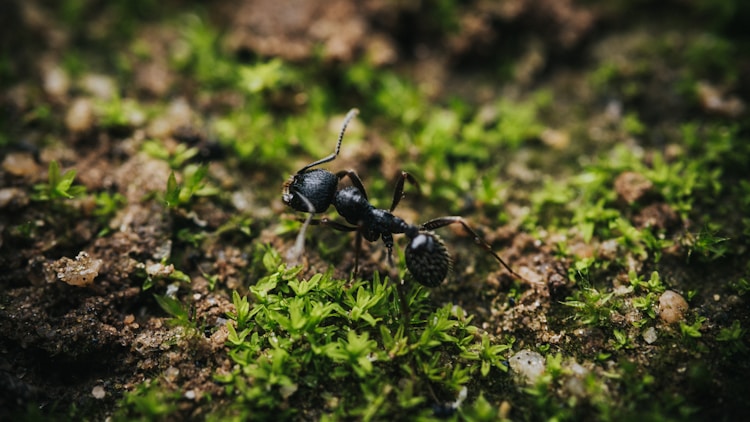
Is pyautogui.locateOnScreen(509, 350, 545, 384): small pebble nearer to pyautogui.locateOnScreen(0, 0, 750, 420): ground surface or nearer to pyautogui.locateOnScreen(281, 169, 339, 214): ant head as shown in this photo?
pyautogui.locateOnScreen(0, 0, 750, 420): ground surface

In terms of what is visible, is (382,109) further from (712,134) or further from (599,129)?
(712,134)

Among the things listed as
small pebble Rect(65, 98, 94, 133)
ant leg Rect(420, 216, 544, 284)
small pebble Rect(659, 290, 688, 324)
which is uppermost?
small pebble Rect(65, 98, 94, 133)

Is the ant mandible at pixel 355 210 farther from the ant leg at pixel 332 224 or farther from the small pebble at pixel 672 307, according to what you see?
the small pebble at pixel 672 307

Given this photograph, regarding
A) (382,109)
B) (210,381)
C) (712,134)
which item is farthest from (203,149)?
(712,134)

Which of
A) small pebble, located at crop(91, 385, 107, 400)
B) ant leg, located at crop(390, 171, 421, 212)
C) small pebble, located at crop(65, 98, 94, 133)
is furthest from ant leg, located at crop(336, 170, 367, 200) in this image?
small pebble, located at crop(65, 98, 94, 133)

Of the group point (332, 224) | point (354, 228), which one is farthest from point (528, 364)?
point (332, 224)

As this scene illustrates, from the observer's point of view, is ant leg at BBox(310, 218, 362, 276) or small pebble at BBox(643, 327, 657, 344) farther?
ant leg at BBox(310, 218, 362, 276)

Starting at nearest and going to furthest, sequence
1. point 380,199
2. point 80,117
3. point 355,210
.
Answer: point 355,210, point 380,199, point 80,117

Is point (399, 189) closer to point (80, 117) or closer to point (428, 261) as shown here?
point (428, 261)
